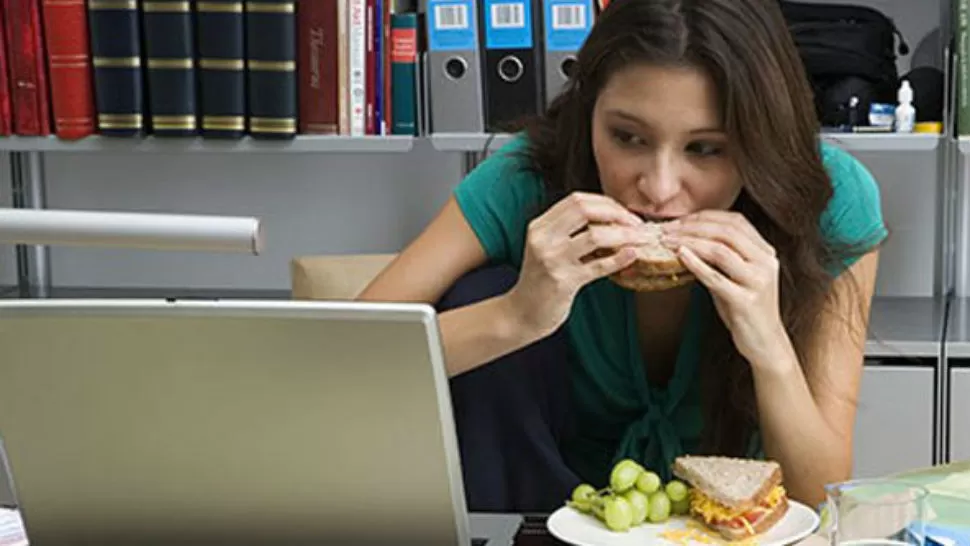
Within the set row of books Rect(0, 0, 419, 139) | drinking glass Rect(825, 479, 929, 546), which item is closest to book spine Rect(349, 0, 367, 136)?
row of books Rect(0, 0, 419, 139)

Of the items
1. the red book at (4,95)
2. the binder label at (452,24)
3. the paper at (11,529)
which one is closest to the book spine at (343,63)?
the binder label at (452,24)

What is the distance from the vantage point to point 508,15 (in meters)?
2.48

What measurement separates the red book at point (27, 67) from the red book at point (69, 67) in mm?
22

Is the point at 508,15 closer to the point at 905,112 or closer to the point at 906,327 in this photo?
the point at 905,112

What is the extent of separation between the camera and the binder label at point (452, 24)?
2.49m

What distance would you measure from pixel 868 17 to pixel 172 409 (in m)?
1.92

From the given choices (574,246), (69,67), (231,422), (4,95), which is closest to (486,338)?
(574,246)

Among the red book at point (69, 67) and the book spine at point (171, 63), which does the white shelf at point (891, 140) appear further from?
the red book at point (69, 67)

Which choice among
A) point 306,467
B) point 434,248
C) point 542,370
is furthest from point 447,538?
point 434,248

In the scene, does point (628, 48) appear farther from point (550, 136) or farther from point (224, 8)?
point (224, 8)

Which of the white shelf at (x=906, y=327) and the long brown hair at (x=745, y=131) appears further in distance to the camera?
the white shelf at (x=906, y=327)

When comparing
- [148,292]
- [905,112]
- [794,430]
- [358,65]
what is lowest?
[148,292]

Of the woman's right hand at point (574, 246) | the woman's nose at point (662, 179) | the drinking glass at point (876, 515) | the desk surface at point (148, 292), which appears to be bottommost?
the desk surface at point (148, 292)

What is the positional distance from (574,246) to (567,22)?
Result: 3.49 ft
